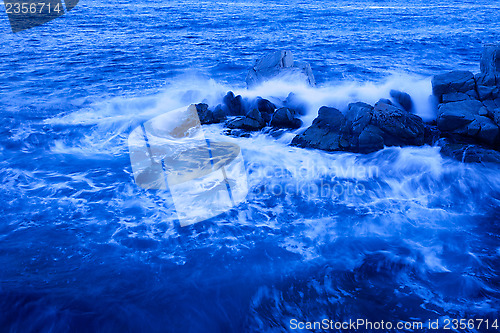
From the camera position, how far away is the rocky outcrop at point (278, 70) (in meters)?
12.9

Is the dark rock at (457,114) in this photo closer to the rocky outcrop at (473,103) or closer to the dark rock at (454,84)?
the rocky outcrop at (473,103)

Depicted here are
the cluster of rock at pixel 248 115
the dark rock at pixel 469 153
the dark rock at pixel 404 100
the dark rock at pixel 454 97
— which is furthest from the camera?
the dark rock at pixel 404 100

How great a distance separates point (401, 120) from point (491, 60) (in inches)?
190

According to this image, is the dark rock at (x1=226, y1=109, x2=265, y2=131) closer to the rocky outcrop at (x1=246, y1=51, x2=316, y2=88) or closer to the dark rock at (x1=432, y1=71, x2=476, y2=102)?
the rocky outcrop at (x1=246, y1=51, x2=316, y2=88)

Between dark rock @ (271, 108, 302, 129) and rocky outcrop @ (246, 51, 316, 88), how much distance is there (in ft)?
9.77

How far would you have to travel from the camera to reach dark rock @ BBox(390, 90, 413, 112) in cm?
1106

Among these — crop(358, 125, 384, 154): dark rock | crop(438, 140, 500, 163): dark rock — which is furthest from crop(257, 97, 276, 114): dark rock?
crop(438, 140, 500, 163): dark rock

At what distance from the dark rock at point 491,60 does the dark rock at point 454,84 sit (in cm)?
102

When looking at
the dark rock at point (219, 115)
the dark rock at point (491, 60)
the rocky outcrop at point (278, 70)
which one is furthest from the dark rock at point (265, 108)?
the dark rock at point (491, 60)

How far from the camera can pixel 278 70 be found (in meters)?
12.9

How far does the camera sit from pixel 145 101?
12.8 m

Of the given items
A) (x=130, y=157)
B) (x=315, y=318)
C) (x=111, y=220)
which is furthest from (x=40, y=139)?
(x=315, y=318)

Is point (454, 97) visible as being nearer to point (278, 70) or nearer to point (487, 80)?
point (487, 80)

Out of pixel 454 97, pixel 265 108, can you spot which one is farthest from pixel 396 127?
pixel 265 108
